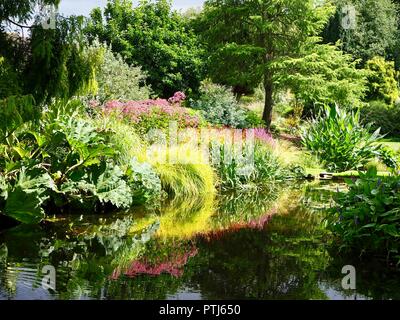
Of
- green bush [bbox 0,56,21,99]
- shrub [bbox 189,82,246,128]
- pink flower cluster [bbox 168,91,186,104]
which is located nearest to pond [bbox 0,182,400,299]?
green bush [bbox 0,56,21,99]

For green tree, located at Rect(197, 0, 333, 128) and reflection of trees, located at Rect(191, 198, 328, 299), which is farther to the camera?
green tree, located at Rect(197, 0, 333, 128)

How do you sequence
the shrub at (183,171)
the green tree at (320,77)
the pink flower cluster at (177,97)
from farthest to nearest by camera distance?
the green tree at (320,77) → the pink flower cluster at (177,97) → the shrub at (183,171)

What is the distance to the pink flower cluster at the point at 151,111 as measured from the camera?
13.5m

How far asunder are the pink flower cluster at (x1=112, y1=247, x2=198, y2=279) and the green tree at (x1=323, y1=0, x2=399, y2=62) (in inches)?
1008

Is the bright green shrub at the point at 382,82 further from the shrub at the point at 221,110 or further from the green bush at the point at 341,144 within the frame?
the green bush at the point at 341,144

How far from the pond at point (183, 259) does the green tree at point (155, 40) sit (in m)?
12.0

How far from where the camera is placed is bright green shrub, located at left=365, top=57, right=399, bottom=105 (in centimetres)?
2712

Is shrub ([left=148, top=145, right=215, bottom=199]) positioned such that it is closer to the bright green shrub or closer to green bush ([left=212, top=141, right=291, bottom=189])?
green bush ([left=212, top=141, right=291, bottom=189])

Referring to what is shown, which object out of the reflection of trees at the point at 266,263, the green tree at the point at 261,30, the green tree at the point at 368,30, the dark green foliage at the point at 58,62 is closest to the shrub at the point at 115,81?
the green tree at the point at 261,30

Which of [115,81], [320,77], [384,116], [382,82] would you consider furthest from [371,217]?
[382,82]
